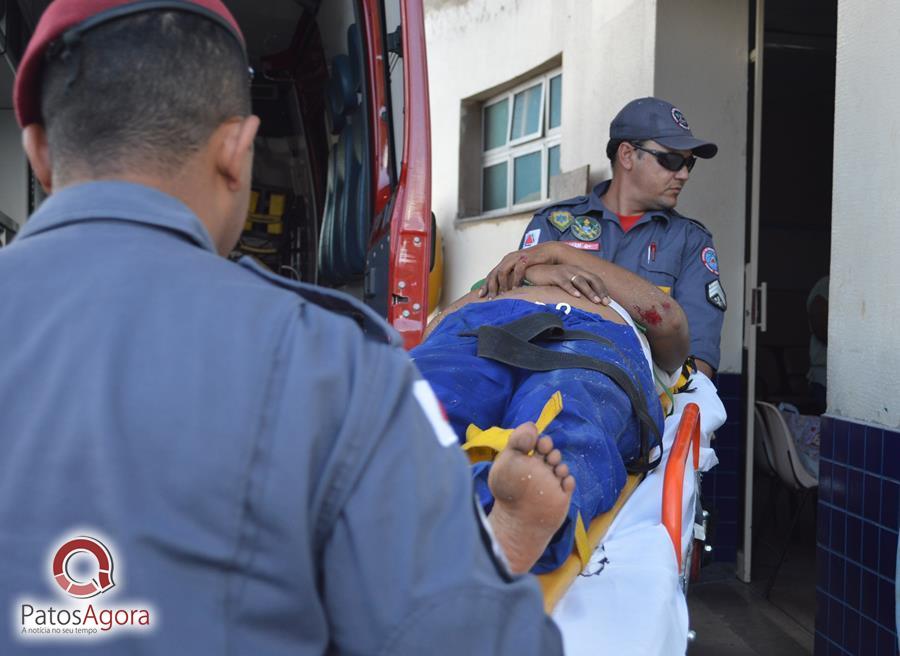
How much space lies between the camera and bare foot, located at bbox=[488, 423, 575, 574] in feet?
4.42

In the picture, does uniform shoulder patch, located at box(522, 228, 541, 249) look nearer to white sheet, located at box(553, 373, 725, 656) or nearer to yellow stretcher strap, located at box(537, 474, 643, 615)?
white sheet, located at box(553, 373, 725, 656)

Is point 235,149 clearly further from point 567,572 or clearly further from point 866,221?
point 866,221

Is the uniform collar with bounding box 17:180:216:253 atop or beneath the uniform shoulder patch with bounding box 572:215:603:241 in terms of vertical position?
beneath

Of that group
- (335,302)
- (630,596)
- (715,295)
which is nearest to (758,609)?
(715,295)

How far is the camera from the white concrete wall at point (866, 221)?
252cm

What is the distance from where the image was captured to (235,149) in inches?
33.4

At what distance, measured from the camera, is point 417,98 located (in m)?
2.91

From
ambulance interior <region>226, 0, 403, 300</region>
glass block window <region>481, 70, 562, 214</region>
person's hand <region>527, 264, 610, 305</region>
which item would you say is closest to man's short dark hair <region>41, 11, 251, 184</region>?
person's hand <region>527, 264, 610, 305</region>

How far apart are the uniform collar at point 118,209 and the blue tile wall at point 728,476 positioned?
3785mm

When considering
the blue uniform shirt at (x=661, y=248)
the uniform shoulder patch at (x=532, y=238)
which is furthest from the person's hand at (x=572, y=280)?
the uniform shoulder patch at (x=532, y=238)

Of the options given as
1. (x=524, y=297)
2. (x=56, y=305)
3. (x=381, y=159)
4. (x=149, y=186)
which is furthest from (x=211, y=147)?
(x=381, y=159)

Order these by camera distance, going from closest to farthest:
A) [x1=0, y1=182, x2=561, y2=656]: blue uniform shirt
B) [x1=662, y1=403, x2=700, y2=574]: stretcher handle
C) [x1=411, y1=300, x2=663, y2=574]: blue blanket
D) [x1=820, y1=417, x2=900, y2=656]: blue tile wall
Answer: [x1=0, y1=182, x2=561, y2=656]: blue uniform shirt
[x1=411, y1=300, x2=663, y2=574]: blue blanket
[x1=662, y1=403, x2=700, y2=574]: stretcher handle
[x1=820, y1=417, x2=900, y2=656]: blue tile wall

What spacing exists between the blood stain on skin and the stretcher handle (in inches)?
16.4

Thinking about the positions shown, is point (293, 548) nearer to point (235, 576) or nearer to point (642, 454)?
point (235, 576)
